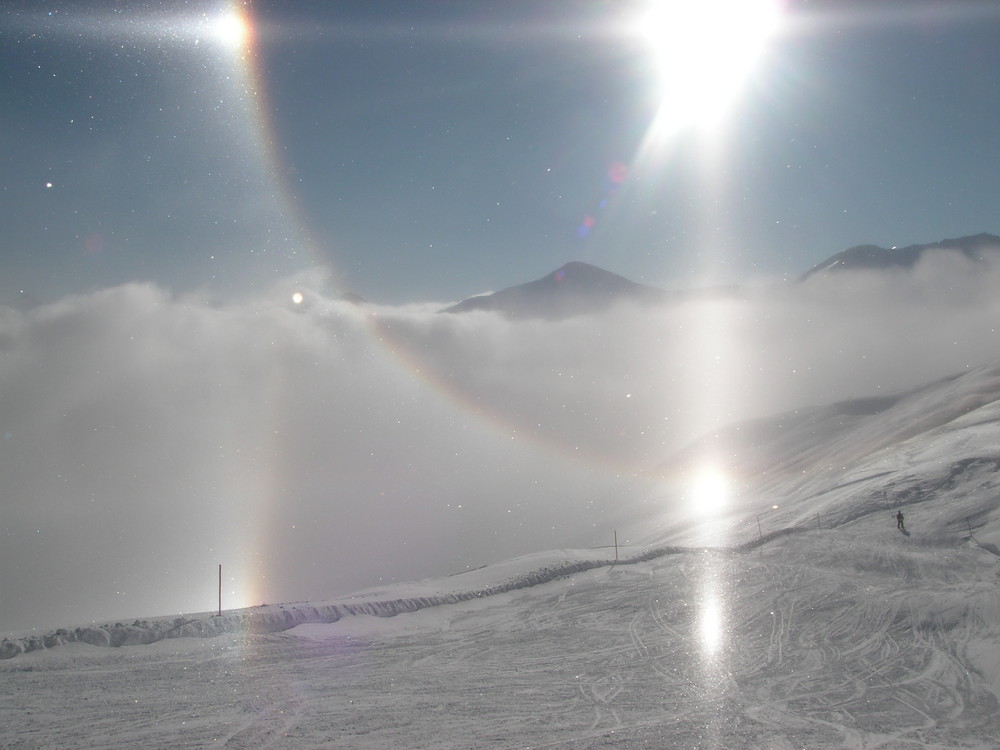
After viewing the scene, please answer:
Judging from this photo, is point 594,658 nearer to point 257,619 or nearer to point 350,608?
point 350,608

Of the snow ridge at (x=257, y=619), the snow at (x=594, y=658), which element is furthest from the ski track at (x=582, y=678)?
the snow ridge at (x=257, y=619)

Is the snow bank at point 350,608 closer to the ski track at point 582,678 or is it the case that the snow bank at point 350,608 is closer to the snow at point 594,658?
the snow at point 594,658

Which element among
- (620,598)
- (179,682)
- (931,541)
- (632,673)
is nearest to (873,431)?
(931,541)

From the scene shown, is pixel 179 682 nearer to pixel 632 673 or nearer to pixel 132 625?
pixel 132 625

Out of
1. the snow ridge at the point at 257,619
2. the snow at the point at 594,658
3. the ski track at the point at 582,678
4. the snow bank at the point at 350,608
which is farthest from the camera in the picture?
the snow bank at the point at 350,608

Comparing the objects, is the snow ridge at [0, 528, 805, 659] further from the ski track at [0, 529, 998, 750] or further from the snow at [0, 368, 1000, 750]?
the ski track at [0, 529, 998, 750]

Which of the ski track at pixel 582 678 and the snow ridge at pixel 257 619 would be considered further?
the snow ridge at pixel 257 619

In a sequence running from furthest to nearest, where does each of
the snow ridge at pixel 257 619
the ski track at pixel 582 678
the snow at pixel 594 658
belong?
the snow ridge at pixel 257 619
the snow at pixel 594 658
the ski track at pixel 582 678
